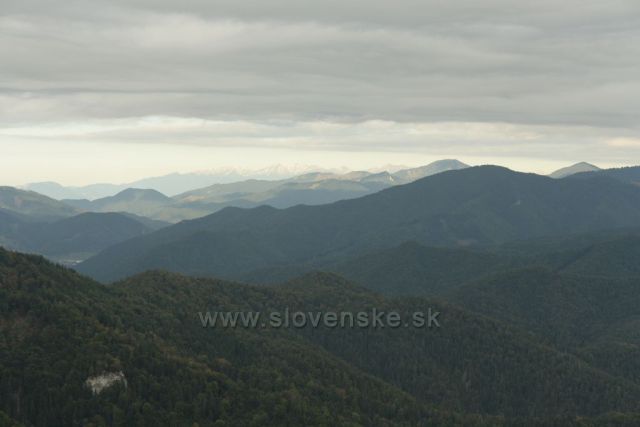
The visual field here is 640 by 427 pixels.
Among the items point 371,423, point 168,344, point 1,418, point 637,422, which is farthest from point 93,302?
point 637,422

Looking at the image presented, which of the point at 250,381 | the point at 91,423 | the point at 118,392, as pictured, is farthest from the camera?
the point at 250,381

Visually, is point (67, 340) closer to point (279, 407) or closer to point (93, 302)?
point (93, 302)

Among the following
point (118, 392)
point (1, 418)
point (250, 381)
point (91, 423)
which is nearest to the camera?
point (1, 418)

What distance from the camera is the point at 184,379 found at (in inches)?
6678

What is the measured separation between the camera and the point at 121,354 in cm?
16762

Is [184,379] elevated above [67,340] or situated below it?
below

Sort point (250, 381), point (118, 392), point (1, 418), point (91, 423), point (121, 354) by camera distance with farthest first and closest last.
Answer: point (250, 381), point (121, 354), point (118, 392), point (91, 423), point (1, 418)

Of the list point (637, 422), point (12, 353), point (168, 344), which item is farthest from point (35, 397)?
point (637, 422)

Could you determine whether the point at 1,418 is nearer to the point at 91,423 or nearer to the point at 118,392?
the point at 91,423

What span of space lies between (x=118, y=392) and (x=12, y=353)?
88.2 feet

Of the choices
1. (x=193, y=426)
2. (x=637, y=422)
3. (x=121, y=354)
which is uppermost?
(x=121, y=354)

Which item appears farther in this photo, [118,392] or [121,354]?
[121,354]

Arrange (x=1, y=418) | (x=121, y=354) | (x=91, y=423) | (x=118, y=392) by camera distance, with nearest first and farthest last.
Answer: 1. (x=1, y=418)
2. (x=91, y=423)
3. (x=118, y=392)
4. (x=121, y=354)

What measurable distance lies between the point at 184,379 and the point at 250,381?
75.3 ft
